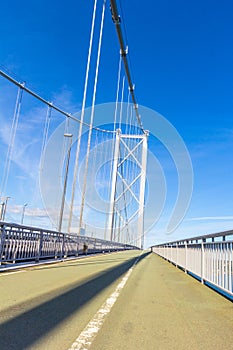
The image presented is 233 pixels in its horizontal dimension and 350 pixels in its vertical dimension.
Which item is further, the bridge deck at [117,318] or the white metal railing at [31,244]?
the white metal railing at [31,244]

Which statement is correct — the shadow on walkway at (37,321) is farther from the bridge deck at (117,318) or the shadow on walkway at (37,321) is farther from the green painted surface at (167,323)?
the green painted surface at (167,323)

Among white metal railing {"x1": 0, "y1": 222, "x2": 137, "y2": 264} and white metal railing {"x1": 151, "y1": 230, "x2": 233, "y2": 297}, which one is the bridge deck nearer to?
white metal railing {"x1": 151, "y1": 230, "x2": 233, "y2": 297}

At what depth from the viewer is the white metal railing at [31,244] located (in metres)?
5.92

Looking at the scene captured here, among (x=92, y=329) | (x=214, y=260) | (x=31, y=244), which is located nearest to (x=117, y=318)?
(x=92, y=329)

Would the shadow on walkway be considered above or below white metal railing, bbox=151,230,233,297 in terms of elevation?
below

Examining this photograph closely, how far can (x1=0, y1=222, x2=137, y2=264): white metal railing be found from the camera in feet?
19.4

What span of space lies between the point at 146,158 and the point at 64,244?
96.0 feet

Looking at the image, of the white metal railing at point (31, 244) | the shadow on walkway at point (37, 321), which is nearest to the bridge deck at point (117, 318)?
the shadow on walkway at point (37, 321)

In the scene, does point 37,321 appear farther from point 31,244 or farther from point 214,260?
point 31,244

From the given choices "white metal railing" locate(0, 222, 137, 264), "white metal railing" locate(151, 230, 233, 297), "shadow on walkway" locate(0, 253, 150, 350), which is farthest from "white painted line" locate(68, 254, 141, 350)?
"white metal railing" locate(0, 222, 137, 264)

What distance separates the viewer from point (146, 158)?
3828cm

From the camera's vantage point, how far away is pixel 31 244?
7117 millimetres

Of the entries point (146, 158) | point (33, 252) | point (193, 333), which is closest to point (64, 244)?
point (33, 252)

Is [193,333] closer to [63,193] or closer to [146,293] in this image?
[146,293]
